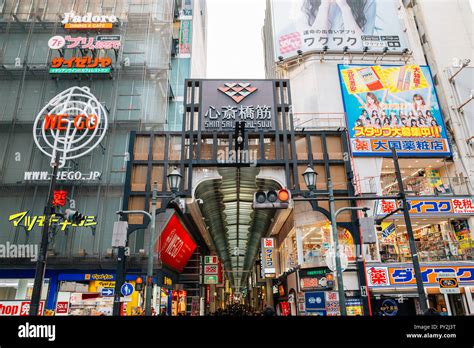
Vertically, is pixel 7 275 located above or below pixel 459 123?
below

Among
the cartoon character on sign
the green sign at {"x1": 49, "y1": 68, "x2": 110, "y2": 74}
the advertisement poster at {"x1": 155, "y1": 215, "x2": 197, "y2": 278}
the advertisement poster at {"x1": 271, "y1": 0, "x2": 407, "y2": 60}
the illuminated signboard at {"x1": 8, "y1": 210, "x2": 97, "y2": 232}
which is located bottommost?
the advertisement poster at {"x1": 155, "y1": 215, "x2": 197, "y2": 278}

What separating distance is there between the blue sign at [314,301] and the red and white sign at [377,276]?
9.65 feet

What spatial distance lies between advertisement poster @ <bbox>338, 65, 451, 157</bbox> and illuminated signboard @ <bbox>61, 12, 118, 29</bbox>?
18537 mm

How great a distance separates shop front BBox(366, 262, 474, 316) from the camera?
766 inches

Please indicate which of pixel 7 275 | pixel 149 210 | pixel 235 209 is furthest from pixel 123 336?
pixel 235 209

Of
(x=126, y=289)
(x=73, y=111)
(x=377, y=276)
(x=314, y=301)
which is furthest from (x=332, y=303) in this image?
(x=73, y=111)

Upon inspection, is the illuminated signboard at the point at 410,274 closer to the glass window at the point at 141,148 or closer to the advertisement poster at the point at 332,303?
the advertisement poster at the point at 332,303

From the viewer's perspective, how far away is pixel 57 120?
2247 centimetres

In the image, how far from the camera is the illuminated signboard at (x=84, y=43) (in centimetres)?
2397

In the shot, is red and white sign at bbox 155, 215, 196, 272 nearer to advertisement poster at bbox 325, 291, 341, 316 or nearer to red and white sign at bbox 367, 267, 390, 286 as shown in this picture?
advertisement poster at bbox 325, 291, 341, 316

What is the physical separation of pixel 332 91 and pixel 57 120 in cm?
2100

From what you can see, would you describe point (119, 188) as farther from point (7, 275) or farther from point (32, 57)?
point (32, 57)

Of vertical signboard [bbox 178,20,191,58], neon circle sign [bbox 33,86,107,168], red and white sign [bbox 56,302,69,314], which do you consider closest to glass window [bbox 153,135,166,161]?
neon circle sign [bbox 33,86,107,168]

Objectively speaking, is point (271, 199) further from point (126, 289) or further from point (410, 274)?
point (410, 274)
